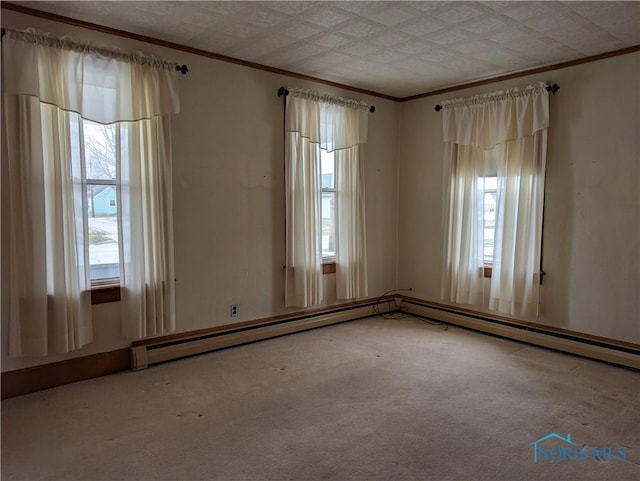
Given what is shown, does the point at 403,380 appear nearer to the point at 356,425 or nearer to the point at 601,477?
the point at 356,425

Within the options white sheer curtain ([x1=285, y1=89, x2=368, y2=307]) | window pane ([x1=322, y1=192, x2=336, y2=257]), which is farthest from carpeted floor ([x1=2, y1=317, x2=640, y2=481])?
window pane ([x1=322, y1=192, x2=336, y2=257])

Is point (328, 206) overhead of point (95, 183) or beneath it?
beneath

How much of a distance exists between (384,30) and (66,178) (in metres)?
2.43

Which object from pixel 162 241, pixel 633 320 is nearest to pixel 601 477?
pixel 633 320

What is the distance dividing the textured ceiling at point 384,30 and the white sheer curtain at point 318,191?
470 millimetres

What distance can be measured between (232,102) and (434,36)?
175 centimetres

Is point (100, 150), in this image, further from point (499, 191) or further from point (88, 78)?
point (499, 191)

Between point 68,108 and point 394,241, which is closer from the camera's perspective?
point 68,108

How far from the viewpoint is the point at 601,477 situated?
7.04 ft

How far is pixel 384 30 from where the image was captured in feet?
10.3

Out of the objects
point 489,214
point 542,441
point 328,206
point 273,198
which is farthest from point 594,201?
point 273,198

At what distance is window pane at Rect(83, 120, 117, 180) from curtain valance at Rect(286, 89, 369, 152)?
1592 millimetres

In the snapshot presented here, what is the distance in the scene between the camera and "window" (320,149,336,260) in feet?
15.2

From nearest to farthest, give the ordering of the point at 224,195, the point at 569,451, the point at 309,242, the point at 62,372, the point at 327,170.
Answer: the point at 569,451 < the point at 62,372 < the point at 224,195 < the point at 309,242 < the point at 327,170
